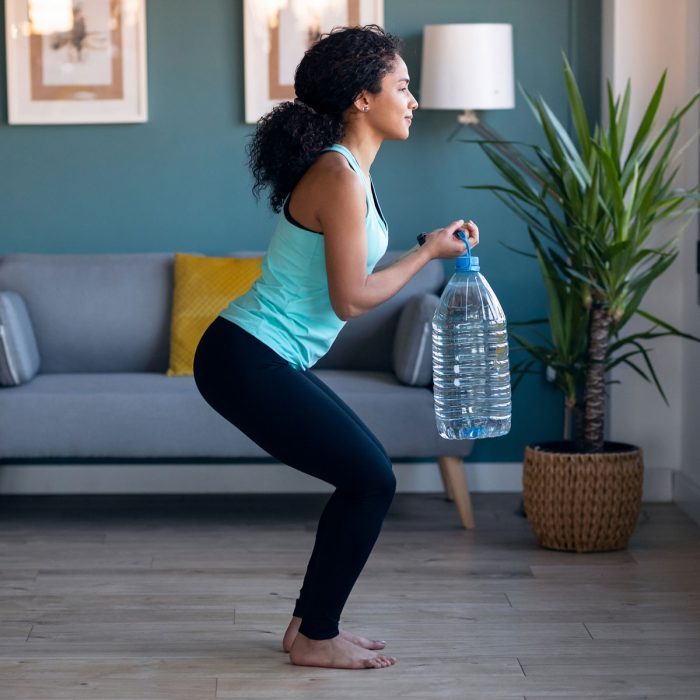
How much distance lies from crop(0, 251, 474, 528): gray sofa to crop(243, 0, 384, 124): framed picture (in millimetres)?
586

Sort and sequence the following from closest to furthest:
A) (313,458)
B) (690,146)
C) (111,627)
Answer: (313,458) → (111,627) → (690,146)

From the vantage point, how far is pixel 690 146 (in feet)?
12.4

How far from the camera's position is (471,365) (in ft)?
10.0

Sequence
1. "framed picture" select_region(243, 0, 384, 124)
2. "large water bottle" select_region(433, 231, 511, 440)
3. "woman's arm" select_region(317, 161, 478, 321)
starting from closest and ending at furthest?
"woman's arm" select_region(317, 161, 478, 321) → "large water bottle" select_region(433, 231, 511, 440) → "framed picture" select_region(243, 0, 384, 124)

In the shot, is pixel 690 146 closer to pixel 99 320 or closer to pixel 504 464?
pixel 504 464

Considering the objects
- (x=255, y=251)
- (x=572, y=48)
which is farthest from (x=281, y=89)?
(x=572, y=48)

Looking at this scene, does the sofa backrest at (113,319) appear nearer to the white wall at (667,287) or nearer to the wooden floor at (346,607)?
the wooden floor at (346,607)

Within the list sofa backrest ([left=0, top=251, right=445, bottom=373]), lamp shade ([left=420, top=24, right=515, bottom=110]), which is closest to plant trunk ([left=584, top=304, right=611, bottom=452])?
sofa backrest ([left=0, top=251, right=445, bottom=373])

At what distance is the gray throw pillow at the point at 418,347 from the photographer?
11.6 ft

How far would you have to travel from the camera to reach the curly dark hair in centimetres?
220

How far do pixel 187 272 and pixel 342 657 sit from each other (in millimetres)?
1869

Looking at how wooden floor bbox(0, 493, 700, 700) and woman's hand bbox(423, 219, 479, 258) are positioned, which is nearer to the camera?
woman's hand bbox(423, 219, 479, 258)

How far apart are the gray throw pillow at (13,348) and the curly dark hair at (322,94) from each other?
62.7 inches

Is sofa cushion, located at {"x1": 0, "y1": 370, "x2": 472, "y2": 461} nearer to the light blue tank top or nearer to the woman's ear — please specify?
the light blue tank top
